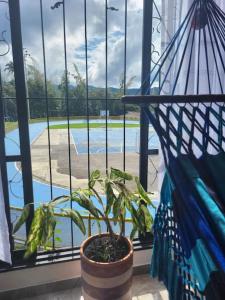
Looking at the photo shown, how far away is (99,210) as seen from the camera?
1264 mm

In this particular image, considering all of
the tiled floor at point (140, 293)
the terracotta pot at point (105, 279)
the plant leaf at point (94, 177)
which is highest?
the plant leaf at point (94, 177)

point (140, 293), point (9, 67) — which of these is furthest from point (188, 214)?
point (9, 67)

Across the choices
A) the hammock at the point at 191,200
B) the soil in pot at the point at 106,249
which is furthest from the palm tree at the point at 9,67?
the soil in pot at the point at 106,249

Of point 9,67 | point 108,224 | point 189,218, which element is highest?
point 9,67

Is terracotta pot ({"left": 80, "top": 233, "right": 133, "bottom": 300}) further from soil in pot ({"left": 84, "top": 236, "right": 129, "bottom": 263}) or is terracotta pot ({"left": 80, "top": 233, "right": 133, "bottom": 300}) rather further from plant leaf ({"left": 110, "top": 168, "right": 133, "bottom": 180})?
plant leaf ({"left": 110, "top": 168, "right": 133, "bottom": 180})

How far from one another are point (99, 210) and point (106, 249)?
21cm

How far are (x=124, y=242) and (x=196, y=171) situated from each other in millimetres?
710

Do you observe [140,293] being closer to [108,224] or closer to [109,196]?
Result: [108,224]

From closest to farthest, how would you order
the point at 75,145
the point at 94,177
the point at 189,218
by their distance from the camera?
the point at 189,218
the point at 94,177
the point at 75,145

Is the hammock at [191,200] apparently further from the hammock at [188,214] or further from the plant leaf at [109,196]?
the plant leaf at [109,196]

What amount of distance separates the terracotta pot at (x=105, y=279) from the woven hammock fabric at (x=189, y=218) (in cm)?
27

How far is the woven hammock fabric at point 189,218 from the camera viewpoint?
63 centimetres

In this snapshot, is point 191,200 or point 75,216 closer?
point 191,200

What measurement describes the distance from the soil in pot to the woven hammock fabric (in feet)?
1.08
